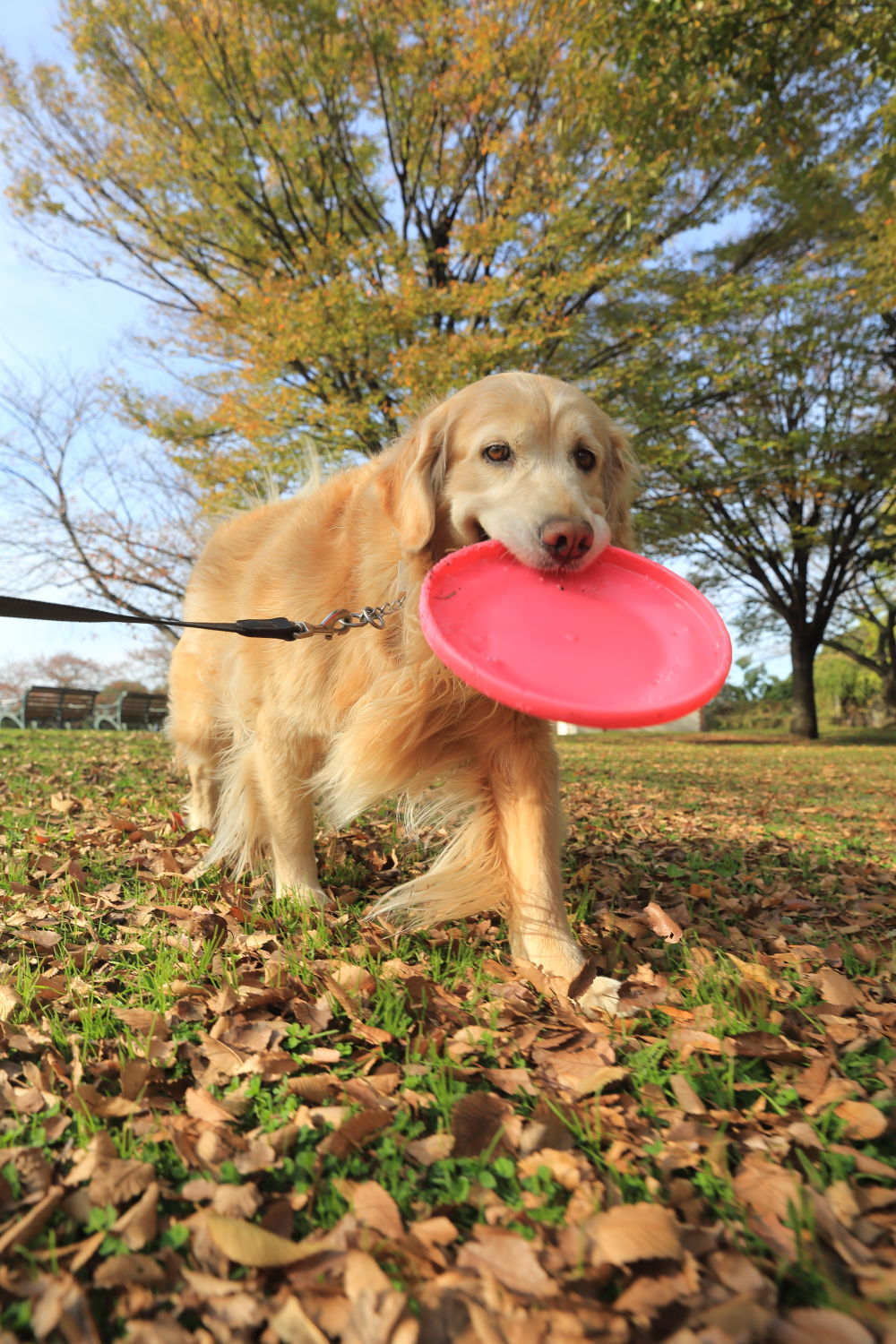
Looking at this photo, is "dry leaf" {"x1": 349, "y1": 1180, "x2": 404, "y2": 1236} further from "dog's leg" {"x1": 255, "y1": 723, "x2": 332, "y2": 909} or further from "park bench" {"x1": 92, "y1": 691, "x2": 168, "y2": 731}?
"park bench" {"x1": 92, "y1": 691, "x2": 168, "y2": 731}

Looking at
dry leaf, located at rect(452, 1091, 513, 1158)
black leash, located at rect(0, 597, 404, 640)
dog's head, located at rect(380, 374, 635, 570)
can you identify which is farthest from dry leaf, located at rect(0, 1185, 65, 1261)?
dog's head, located at rect(380, 374, 635, 570)

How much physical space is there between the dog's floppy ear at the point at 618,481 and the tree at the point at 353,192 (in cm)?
948

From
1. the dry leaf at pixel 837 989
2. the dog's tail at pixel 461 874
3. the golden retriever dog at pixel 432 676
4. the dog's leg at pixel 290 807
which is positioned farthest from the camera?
the dog's leg at pixel 290 807

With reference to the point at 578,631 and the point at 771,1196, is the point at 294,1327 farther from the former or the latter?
the point at 578,631

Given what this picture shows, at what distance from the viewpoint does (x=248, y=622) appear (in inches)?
112

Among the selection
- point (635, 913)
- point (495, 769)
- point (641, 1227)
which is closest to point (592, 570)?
point (495, 769)

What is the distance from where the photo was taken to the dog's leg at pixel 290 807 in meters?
3.39

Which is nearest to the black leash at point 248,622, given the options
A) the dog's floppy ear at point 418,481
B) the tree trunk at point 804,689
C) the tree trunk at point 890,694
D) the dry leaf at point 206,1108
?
the dog's floppy ear at point 418,481

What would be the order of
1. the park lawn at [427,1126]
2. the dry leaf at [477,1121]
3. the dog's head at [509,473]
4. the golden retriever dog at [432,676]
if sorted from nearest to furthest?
the park lawn at [427,1126] < the dry leaf at [477,1121] < the dog's head at [509,473] < the golden retriever dog at [432,676]

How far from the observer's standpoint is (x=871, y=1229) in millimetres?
1499

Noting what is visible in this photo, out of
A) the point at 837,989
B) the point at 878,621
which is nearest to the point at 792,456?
the point at 878,621

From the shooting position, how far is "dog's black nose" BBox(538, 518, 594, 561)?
254 cm

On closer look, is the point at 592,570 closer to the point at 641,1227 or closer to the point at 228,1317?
the point at 641,1227

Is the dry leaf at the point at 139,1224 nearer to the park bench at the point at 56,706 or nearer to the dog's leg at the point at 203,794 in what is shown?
the dog's leg at the point at 203,794
